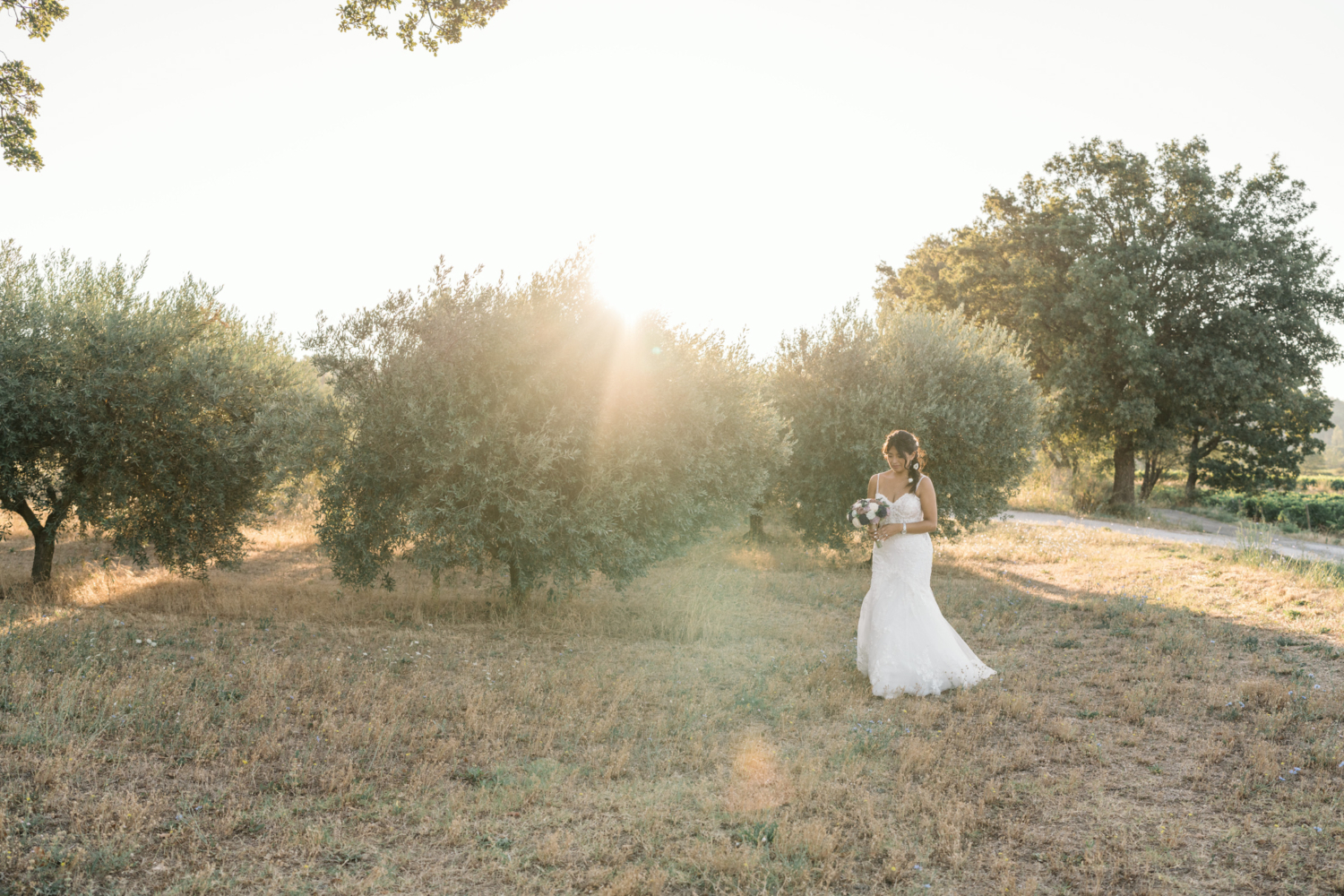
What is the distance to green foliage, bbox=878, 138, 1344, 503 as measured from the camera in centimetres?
2856

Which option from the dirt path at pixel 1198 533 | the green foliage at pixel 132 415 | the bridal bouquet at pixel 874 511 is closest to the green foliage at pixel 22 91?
the green foliage at pixel 132 415

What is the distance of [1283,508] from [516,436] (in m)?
37.8

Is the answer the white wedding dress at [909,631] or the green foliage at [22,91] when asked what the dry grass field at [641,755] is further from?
the green foliage at [22,91]

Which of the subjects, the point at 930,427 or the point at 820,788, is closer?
the point at 820,788

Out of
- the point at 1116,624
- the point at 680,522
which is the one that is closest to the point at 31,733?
the point at 680,522

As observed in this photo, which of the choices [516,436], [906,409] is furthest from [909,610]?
[906,409]

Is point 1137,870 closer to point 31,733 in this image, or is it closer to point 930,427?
point 31,733

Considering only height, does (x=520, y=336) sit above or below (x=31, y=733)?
above

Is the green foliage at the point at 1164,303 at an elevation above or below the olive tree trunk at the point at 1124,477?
above

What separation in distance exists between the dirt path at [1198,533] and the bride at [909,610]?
1159 centimetres

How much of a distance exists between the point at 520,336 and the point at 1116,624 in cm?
1038

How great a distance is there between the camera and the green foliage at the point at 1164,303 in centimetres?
2856

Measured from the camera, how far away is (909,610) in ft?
31.1

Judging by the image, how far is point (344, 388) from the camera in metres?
12.1
